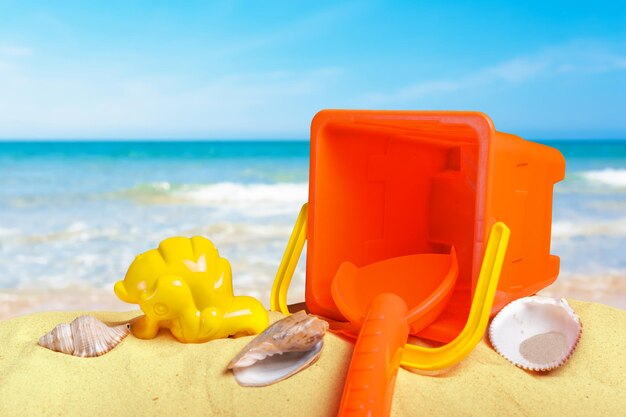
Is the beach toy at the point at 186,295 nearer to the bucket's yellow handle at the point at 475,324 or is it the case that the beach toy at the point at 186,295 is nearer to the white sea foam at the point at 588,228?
the bucket's yellow handle at the point at 475,324

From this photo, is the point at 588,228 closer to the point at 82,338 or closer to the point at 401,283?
the point at 401,283

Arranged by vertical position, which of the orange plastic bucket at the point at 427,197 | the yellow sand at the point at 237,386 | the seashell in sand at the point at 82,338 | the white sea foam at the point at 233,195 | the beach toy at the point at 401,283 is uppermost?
the orange plastic bucket at the point at 427,197

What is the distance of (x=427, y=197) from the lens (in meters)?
2.41

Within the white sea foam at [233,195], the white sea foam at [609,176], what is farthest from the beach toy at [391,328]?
the white sea foam at [609,176]

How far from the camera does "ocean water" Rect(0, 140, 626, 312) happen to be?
331 centimetres

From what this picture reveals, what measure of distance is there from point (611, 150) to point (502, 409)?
13.6m

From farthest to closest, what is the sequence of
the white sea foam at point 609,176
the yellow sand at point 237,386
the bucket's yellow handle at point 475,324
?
the white sea foam at point 609,176 → the bucket's yellow handle at point 475,324 → the yellow sand at point 237,386

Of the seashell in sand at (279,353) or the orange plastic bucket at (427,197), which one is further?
the orange plastic bucket at (427,197)

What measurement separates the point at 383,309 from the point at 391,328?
79 millimetres

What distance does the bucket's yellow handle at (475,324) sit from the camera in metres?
1.68

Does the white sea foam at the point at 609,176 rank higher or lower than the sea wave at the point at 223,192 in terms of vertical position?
higher

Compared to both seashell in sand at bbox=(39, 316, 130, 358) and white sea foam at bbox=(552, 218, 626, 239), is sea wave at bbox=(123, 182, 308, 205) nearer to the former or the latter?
white sea foam at bbox=(552, 218, 626, 239)

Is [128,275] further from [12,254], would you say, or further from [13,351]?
[12,254]

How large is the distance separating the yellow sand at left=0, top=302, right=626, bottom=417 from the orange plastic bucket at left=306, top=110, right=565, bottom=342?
11.3 inches
